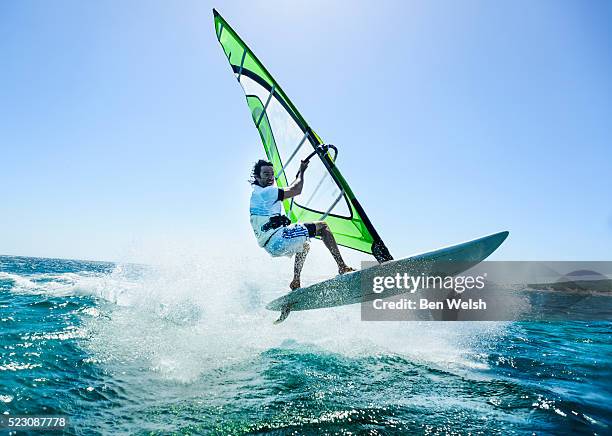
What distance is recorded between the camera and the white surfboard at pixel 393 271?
5329 millimetres

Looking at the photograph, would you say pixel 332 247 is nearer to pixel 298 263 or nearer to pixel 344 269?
pixel 344 269

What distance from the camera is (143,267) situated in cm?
1098

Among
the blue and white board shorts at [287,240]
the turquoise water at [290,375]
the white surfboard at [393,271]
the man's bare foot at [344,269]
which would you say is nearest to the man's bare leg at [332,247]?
the man's bare foot at [344,269]

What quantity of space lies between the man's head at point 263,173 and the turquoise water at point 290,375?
2.51 metres

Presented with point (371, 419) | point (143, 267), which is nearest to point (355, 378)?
point (371, 419)

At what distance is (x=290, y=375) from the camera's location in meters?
4.27

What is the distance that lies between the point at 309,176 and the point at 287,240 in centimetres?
216

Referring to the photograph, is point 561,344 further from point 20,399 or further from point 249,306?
point 20,399

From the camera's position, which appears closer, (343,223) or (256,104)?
(343,223)

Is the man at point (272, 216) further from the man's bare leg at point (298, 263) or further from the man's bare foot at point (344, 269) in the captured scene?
the man's bare foot at point (344, 269)

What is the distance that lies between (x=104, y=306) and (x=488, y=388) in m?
9.38

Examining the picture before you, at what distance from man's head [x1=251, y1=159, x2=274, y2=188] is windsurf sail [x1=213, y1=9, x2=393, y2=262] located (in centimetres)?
85

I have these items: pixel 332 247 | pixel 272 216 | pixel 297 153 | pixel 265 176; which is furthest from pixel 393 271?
pixel 297 153

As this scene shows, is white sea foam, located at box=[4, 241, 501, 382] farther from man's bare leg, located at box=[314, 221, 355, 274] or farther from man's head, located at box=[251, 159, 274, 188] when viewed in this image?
man's head, located at box=[251, 159, 274, 188]
